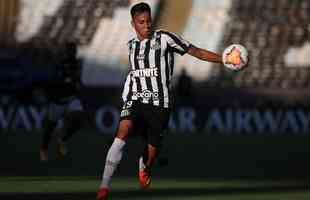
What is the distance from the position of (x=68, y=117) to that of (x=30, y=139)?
19.9ft

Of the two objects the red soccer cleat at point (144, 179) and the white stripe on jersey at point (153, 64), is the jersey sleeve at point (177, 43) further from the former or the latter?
the red soccer cleat at point (144, 179)

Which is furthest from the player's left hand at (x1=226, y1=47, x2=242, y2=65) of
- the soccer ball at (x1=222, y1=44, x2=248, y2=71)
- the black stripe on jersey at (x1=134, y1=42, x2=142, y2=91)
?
the black stripe on jersey at (x1=134, y1=42, x2=142, y2=91)

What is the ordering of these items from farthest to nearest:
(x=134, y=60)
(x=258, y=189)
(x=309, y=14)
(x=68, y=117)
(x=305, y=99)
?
(x=309, y=14)
(x=305, y=99)
(x=68, y=117)
(x=258, y=189)
(x=134, y=60)

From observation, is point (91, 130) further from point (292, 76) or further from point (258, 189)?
point (258, 189)

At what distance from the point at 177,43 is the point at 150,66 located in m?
0.33

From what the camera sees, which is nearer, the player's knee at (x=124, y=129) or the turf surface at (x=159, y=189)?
the player's knee at (x=124, y=129)

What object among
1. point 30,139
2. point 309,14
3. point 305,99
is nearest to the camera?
point 30,139

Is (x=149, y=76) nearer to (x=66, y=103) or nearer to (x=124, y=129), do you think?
(x=124, y=129)

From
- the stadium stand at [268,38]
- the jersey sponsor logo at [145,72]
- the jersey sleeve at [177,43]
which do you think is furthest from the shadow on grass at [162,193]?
the stadium stand at [268,38]

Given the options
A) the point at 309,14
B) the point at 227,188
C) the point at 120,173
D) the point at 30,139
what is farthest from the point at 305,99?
the point at 227,188

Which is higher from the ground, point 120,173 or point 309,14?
point 309,14

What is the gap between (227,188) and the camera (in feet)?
38.2

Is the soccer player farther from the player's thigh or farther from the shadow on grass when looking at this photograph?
the shadow on grass

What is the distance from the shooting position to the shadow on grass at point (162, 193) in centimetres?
1017
